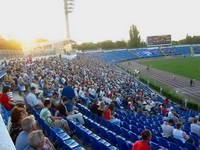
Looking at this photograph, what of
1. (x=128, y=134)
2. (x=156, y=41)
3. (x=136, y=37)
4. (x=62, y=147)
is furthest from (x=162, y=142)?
(x=136, y=37)

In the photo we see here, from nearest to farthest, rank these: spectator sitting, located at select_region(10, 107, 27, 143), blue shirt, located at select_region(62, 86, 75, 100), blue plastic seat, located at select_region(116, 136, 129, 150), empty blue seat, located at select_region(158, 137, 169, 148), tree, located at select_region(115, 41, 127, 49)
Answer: spectator sitting, located at select_region(10, 107, 27, 143) → blue plastic seat, located at select_region(116, 136, 129, 150) → empty blue seat, located at select_region(158, 137, 169, 148) → blue shirt, located at select_region(62, 86, 75, 100) → tree, located at select_region(115, 41, 127, 49)

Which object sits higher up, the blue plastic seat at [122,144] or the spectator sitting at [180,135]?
the blue plastic seat at [122,144]

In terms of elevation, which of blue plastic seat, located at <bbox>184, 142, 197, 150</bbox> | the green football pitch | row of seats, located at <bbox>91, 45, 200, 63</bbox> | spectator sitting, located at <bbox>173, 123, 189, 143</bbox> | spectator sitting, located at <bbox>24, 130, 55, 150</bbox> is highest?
spectator sitting, located at <bbox>24, 130, 55, 150</bbox>

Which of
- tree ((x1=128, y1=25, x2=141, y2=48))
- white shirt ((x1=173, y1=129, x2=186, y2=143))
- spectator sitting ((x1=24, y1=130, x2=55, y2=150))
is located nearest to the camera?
spectator sitting ((x1=24, y1=130, x2=55, y2=150))

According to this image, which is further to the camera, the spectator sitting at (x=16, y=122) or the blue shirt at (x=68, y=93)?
the blue shirt at (x=68, y=93)

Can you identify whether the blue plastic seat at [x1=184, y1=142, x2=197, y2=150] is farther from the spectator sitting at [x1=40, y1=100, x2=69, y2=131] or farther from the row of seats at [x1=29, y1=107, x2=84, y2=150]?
the row of seats at [x1=29, y1=107, x2=84, y2=150]

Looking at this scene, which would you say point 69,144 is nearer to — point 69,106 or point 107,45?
point 69,106

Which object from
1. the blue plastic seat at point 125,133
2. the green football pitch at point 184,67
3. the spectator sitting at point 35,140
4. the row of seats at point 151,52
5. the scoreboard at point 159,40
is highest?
the scoreboard at point 159,40

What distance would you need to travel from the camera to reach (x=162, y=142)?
21.7 ft

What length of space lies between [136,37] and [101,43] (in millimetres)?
13454

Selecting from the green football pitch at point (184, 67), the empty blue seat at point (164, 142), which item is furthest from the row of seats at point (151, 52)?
the empty blue seat at point (164, 142)

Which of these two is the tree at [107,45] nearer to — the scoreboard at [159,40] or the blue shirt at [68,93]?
Answer: the scoreboard at [159,40]

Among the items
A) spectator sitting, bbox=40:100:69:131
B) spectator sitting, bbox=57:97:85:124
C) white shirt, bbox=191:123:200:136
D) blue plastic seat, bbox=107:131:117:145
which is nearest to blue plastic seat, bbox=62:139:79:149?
spectator sitting, bbox=40:100:69:131

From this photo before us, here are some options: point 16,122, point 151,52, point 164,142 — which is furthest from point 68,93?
point 151,52
